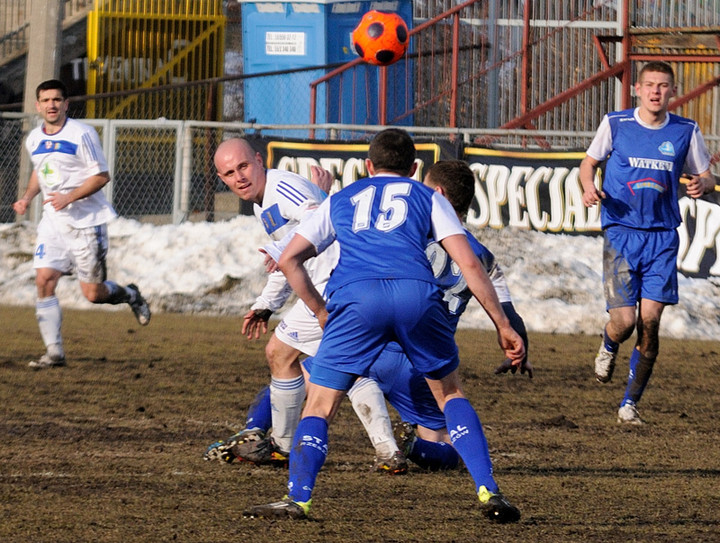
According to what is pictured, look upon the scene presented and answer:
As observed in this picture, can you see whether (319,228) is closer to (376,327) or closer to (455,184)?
(376,327)

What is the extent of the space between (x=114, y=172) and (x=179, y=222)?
1243mm

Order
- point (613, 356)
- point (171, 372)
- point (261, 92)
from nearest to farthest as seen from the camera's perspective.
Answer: point (613, 356)
point (171, 372)
point (261, 92)

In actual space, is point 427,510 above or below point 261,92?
below

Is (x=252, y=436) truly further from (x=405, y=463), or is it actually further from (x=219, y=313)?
(x=219, y=313)

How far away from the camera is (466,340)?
1228cm

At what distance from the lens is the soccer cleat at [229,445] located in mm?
6168

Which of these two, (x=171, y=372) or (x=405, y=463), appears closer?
(x=405, y=463)

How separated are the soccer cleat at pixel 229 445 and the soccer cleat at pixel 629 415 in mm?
2689

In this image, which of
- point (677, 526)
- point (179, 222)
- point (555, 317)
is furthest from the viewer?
point (179, 222)

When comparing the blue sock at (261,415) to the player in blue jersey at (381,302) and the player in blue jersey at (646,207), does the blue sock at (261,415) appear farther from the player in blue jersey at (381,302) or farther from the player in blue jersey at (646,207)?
the player in blue jersey at (646,207)

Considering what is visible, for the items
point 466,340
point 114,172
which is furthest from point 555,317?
point 114,172

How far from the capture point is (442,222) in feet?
15.9

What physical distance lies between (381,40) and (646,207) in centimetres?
856

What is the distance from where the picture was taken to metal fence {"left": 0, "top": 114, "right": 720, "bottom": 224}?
16422mm
